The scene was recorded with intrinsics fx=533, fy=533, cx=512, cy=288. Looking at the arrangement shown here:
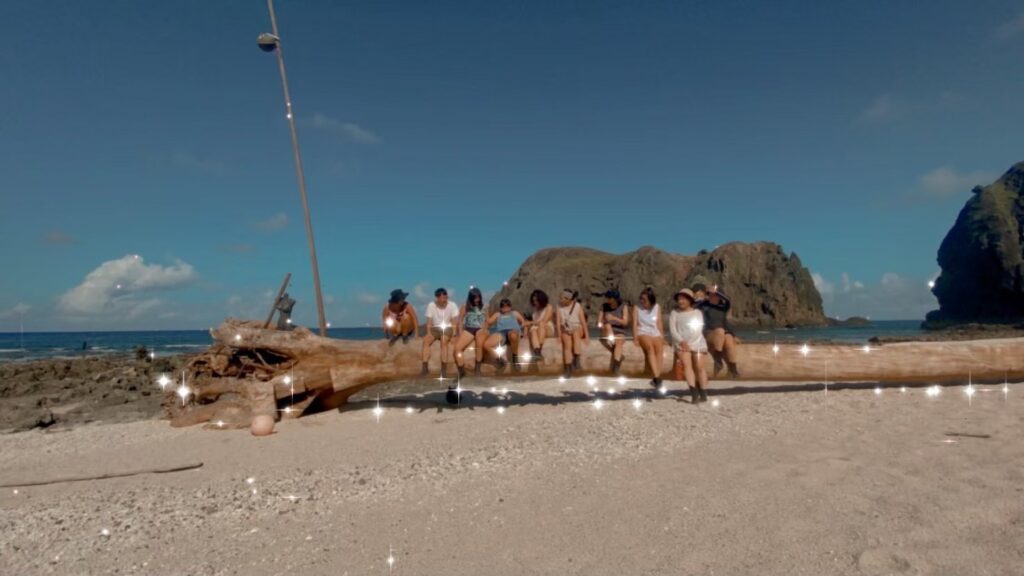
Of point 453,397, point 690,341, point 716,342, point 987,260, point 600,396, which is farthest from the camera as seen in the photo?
point 987,260

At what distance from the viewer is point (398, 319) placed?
11258 millimetres

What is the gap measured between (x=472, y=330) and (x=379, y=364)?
206cm

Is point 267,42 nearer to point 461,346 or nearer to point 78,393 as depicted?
point 461,346

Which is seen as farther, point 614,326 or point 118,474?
point 614,326

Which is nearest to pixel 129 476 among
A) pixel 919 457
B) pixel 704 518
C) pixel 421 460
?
pixel 421 460

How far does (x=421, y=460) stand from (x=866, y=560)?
17.5ft

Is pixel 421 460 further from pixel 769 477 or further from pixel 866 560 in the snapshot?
pixel 866 560

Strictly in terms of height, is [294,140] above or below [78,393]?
above

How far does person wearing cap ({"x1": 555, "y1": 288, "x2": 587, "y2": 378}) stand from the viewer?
10.6m

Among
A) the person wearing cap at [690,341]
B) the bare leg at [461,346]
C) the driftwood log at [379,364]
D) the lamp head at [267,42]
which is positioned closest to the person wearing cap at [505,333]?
the driftwood log at [379,364]

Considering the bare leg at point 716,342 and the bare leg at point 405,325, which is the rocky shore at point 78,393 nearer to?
the bare leg at point 405,325

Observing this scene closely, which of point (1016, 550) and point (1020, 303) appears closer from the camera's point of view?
point (1016, 550)

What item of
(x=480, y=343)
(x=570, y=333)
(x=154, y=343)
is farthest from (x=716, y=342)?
(x=154, y=343)

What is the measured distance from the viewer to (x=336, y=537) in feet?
16.7
